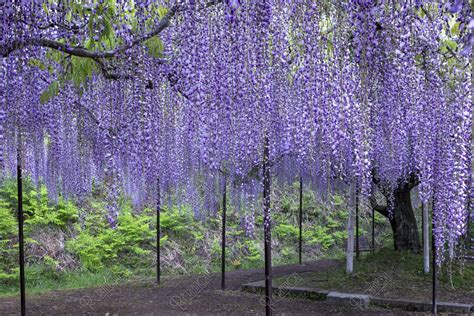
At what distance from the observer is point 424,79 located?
4.58 meters

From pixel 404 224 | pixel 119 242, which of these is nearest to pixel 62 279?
pixel 119 242

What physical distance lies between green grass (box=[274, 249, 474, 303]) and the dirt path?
0.70m

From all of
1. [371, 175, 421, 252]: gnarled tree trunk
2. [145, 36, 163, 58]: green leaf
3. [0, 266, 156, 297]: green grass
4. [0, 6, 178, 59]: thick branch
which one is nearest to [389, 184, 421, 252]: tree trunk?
[371, 175, 421, 252]: gnarled tree trunk

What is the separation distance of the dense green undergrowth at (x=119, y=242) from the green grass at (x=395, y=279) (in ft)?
11.5

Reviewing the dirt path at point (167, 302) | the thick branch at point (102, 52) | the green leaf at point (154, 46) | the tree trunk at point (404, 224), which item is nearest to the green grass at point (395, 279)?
the tree trunk at point (404, 224)

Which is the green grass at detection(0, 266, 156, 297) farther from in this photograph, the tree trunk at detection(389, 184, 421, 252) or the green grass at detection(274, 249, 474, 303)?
the tree trunk at detection(389, 184, 421, 252)

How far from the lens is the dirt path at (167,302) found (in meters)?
6.12

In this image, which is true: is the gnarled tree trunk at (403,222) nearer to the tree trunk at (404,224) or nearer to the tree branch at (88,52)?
the tree trunk at (404,224)

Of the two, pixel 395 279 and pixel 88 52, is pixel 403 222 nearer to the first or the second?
pixel 395 279

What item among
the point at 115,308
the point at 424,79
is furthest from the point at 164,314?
the point at 424,79

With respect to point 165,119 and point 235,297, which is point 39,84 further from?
point 235,297

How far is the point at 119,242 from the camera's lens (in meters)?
10.4

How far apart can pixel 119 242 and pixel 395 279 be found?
18.5 feet

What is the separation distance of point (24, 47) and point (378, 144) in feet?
14.6
